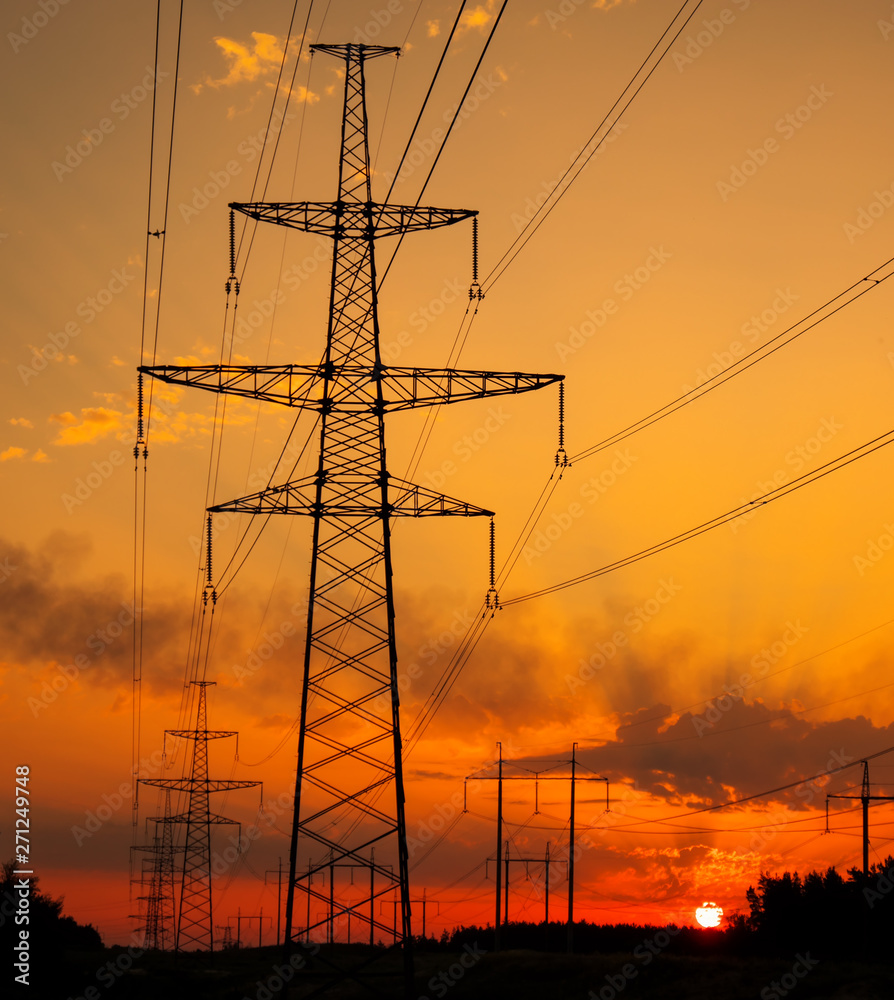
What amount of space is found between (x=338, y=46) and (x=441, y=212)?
7870 millimetres

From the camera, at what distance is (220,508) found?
107 ft
